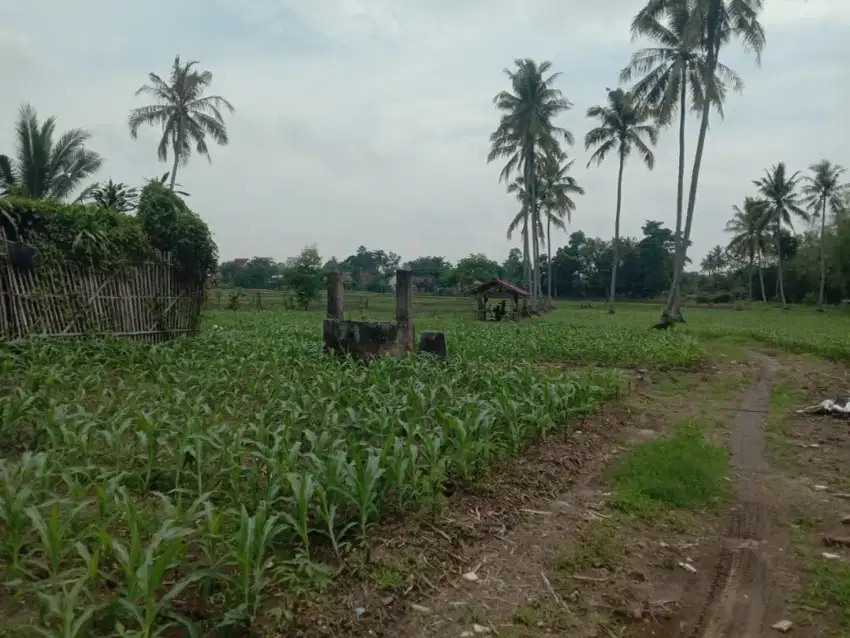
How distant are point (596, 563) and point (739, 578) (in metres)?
0.82

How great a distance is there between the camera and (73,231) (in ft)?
34.1

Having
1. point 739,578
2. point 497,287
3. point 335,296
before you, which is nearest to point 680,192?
point 497,287

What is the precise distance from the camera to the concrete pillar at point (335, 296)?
39.6 feet

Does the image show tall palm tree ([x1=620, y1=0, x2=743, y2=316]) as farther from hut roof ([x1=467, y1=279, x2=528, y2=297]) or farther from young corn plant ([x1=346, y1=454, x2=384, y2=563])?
young corn plant ([x1=346, y1=454, x2=384, y2=563])

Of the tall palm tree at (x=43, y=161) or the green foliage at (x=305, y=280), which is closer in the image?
the tall palm tree at (x=43, y=161)

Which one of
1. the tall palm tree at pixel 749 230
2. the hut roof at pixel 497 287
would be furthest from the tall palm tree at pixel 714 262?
the hut roof at pixel 497 287

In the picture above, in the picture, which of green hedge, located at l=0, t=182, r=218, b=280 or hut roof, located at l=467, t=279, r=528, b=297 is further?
hut roof, located at l=467, t=279, r=528, b=297

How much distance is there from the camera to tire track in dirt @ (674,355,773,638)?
118 inches

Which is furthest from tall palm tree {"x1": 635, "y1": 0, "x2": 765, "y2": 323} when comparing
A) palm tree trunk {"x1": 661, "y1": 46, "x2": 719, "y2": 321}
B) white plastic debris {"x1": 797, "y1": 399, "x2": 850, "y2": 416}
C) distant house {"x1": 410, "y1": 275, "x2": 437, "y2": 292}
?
distant house {"x1": 410, "y1": 275, "x2": 437, "y2": 292}

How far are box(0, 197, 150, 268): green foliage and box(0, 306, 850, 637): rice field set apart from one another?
2.30 metres

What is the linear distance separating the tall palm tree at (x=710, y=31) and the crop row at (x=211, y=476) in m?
18.8

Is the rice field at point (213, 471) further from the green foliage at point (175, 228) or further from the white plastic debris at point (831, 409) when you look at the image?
the green foliage at point (175, 228)

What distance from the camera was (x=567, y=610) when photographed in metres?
3.04

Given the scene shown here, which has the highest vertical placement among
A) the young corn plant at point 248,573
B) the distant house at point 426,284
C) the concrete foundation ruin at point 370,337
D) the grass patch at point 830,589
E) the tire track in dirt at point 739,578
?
the distant house at point 426,284
